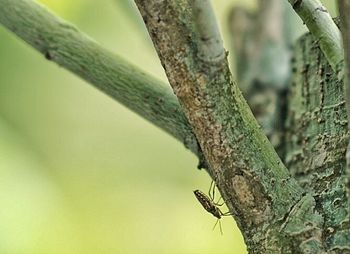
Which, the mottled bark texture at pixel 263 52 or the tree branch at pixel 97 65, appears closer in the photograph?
the tree branch at pixel 97 65

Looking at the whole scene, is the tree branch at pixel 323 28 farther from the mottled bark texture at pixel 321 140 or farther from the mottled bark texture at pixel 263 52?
the mottled bark texture at pixel 263 52

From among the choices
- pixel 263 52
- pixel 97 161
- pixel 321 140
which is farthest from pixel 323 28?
pixel 97 161

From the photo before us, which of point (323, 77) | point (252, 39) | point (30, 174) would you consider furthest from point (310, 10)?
point (30, 174)

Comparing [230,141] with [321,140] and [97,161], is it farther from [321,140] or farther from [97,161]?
[97,161]

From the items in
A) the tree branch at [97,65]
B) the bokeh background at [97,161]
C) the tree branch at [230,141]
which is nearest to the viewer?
the tree branch at [230,141]

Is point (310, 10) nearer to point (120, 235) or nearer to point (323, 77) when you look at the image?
point (323, 77)

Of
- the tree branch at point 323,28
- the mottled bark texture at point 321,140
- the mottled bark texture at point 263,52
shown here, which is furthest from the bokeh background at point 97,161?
the tree branch at point 323,28
